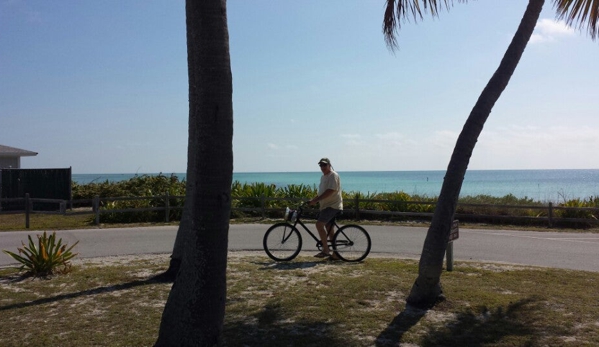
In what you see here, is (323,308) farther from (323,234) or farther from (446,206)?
(323,234)

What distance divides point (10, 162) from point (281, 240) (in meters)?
21.6

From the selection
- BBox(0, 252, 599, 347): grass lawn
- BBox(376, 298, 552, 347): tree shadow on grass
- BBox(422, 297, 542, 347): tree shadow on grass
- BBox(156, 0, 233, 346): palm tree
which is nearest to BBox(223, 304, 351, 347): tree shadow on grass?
BBox(0, 252, 599, 347): grass lawn

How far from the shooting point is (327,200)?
1066 centimetres

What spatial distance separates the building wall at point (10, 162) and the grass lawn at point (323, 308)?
19834 mm

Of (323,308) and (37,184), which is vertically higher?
(37,184)

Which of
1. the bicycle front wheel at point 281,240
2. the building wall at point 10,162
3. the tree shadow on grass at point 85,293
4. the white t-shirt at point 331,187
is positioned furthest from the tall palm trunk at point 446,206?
the building wall at point 10,162

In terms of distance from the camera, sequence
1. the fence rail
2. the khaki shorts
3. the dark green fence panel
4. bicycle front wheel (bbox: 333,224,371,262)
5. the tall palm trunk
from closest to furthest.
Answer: the tall palm trunk → the khaki shorts → bicycle front wheel (bbox: 333,224,371,262) → the fence rail → the dark green fence panel

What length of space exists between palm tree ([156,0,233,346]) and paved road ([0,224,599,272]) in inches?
303

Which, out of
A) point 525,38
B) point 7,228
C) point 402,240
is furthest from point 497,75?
point 7,228

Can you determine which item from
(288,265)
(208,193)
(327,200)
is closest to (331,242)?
(327,200)

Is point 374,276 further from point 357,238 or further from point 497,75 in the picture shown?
point 497,75

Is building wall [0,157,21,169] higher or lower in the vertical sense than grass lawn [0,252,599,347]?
higher

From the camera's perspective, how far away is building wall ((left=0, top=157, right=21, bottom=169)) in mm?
27625

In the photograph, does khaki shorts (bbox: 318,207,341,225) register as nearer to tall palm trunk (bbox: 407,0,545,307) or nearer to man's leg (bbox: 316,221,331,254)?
man's leg (bbox: 316,221,331,254)
